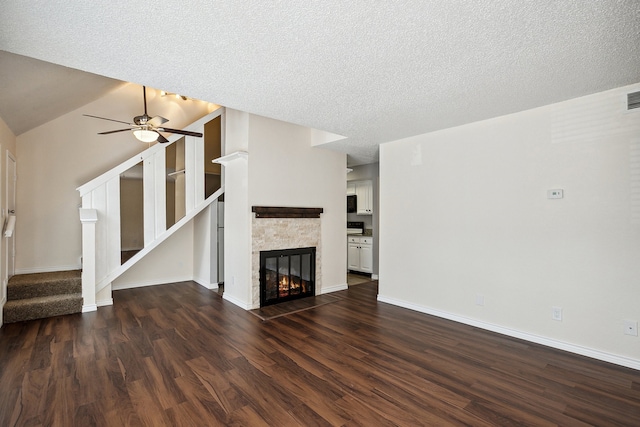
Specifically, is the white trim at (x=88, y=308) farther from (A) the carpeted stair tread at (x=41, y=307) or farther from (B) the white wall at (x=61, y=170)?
(B) the white wall at (x=61, y=170)

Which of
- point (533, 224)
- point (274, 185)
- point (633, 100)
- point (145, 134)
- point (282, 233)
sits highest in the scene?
point (145, 134)

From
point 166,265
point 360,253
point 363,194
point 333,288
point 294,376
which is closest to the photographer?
point 294,376

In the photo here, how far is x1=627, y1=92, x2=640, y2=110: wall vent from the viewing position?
2633 millimetres

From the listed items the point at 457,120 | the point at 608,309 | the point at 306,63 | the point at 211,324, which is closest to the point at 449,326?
the point at 608,309

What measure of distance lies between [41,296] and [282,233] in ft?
11.4

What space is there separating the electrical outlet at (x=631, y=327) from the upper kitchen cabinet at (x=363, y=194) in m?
4.44

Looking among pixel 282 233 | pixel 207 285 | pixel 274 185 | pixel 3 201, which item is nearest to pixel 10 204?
pixel 3 201

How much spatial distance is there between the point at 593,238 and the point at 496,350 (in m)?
1.47

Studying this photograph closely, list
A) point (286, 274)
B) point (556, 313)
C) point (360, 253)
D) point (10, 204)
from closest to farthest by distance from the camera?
point (556, 313) < point (10, 204) < point (286, 274) < point (360, 253)

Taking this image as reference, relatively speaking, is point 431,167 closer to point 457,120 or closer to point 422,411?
point 457,120

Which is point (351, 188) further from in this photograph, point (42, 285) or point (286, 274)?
point (42, 285)

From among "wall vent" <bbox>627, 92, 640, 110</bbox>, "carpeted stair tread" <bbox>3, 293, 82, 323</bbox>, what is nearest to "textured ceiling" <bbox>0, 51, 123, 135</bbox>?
"carpeted stair tread" <bbox>3, 293, 82, 323</bbox>

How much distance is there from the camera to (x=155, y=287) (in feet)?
18.2

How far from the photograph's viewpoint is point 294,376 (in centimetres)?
250
